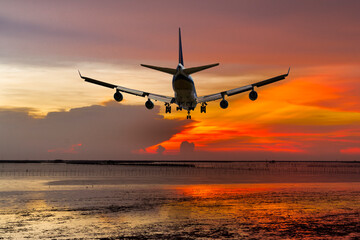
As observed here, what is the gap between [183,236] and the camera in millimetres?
Result: 41938

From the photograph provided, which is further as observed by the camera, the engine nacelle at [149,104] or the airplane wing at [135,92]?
the engine nacelle at [149,104]

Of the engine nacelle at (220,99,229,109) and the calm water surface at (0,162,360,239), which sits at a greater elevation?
the engine nacelle at (220,99,229,109)

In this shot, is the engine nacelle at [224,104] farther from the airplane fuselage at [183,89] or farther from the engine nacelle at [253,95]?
the engine nacelle at [253,95]

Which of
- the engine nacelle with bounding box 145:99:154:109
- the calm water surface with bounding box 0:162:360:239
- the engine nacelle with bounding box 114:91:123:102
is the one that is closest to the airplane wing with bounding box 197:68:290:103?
the engine nacelle with bounding box 145:99:154:109

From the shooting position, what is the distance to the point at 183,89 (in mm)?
62281

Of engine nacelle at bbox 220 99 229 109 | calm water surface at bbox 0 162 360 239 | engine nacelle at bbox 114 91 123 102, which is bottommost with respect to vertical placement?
calm water surface at bbox 0 162 360 239

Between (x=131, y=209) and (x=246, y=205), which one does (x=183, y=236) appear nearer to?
(x=131, y=209)

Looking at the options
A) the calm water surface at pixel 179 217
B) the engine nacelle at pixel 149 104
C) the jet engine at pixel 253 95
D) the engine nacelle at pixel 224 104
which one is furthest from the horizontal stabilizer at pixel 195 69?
the calm water surface at pixel 179 217

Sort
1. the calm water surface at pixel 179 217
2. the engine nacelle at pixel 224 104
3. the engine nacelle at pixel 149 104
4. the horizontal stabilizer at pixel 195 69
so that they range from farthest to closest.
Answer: the engine nacelle at pixel 149 104
the engine nacelle at pixel 224 104
the horizontal stabilizer at pixel 195 69
the calm water surface at pixel 179 217

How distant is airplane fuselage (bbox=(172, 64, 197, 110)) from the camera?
60.8 m

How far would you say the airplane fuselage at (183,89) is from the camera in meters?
60.8

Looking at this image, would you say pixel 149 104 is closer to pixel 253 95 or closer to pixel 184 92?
pixel 184 92

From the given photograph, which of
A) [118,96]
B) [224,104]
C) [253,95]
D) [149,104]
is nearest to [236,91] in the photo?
[224,104]

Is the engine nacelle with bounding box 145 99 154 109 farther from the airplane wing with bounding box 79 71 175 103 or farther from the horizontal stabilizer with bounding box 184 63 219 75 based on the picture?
the horizontal stabilizer with bounding box 184 63 219 75
